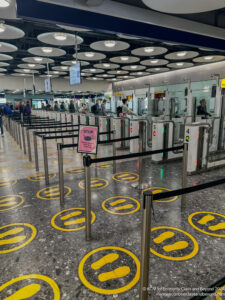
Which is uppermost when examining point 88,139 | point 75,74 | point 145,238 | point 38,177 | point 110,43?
point 110,43

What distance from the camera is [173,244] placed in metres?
2.11

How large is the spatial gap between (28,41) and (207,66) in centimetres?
1041

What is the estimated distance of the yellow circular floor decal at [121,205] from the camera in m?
2.79

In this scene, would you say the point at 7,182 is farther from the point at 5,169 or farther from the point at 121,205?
the point at 121,205

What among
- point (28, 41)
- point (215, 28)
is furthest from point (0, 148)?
point (215, 28)

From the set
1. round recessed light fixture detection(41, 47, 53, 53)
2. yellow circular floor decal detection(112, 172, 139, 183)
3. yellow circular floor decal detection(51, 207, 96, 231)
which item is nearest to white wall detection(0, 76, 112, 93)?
round recessed light fixture detection(41, 47, 53, 53)

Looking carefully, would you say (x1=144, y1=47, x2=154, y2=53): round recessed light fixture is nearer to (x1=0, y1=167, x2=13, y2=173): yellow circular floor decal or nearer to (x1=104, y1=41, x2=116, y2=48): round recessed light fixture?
(x1=104, y1=41, x2=116, y2=48): round recessed light fixture

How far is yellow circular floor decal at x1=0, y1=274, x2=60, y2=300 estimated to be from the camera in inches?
61.2

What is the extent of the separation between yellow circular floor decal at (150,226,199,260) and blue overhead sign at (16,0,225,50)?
3.67 meters

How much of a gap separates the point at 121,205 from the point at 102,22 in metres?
3.42

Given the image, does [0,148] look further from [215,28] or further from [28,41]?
[215,28]

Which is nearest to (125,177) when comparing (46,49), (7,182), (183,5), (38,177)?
(38,177)

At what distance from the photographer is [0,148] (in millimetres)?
7113

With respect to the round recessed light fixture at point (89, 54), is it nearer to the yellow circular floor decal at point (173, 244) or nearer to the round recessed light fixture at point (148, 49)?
the round recessed light fixture at point (148, 49)
